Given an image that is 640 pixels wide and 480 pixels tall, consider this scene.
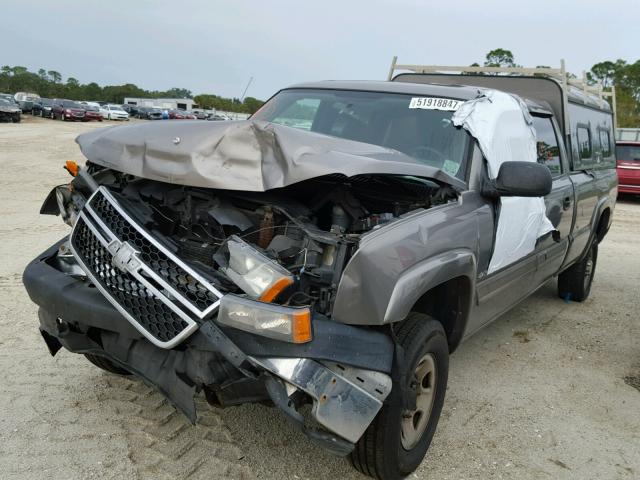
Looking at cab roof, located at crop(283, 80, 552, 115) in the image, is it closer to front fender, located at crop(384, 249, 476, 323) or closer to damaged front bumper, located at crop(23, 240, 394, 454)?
front fender, located at crop(384, 249, 476, 323)

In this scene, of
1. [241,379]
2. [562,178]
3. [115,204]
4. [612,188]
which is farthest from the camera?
[612,188]

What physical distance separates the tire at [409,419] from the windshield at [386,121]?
1.12m

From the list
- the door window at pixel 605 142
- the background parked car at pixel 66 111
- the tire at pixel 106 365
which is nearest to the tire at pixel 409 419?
the tire at pixel 106 365

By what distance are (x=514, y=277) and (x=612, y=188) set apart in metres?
3.27

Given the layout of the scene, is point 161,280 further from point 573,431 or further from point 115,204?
point 573,431

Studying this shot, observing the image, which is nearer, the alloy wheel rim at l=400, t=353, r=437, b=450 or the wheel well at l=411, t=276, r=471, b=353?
the alloy wheel rim at l=400, t=353, r=437, b=450

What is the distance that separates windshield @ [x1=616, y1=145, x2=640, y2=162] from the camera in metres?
15.3

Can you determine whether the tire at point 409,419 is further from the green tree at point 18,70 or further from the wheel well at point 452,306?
the green tree at point 18,70

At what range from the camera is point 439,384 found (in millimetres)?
3090

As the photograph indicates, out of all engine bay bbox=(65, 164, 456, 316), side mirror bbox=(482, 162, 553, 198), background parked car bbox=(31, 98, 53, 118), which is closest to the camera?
engine bay bbox=(65, 164, 456, 316)

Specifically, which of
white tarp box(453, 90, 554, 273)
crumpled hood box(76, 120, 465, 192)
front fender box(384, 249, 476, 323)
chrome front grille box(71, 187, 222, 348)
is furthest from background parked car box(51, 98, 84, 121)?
front fender box(384, 249, 476, 323)

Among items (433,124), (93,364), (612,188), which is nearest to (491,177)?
(433,124)

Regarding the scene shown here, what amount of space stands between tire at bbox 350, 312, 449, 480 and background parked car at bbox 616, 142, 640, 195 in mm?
14478

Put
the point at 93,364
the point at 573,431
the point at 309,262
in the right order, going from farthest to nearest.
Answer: the point at 93,364 < the point at 573,431 < the point at 309,262
